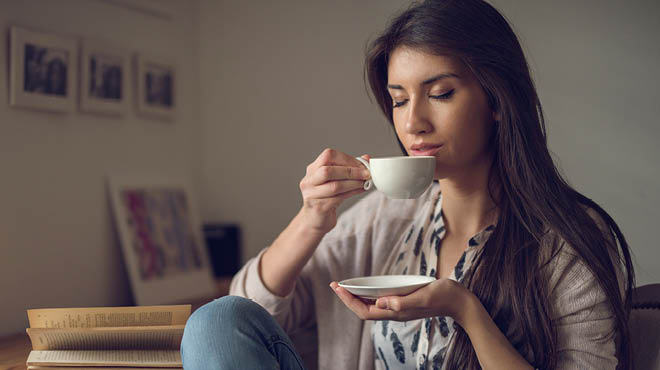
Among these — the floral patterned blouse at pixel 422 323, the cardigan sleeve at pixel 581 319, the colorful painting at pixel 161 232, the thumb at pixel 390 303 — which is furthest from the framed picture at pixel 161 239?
the cardigan sleeve at pixel 581 319

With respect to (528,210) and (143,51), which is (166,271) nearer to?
(143,51)

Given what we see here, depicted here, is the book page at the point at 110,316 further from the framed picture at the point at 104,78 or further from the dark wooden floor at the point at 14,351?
the framed picture at the point at 104,78

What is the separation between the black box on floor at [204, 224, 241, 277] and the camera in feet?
8.47

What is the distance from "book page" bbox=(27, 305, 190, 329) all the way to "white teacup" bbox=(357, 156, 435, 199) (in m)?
0.47

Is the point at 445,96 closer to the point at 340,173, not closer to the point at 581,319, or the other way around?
the point at 340,173

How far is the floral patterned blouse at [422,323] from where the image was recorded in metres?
1.32

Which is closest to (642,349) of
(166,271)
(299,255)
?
(299,255)

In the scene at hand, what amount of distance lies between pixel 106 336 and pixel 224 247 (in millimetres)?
1415

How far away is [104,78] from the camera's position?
222cm

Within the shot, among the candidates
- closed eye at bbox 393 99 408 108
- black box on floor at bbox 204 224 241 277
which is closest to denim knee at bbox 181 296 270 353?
closed eye at bbox 393 99 408 108

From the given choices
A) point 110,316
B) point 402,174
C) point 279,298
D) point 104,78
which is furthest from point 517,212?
point 104,78

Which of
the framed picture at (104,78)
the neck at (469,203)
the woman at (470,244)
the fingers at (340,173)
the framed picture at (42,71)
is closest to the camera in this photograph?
the woman at (470,244)

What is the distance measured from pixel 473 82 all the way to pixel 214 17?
1755mm

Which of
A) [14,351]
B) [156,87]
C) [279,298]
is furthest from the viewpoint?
[156,87]
